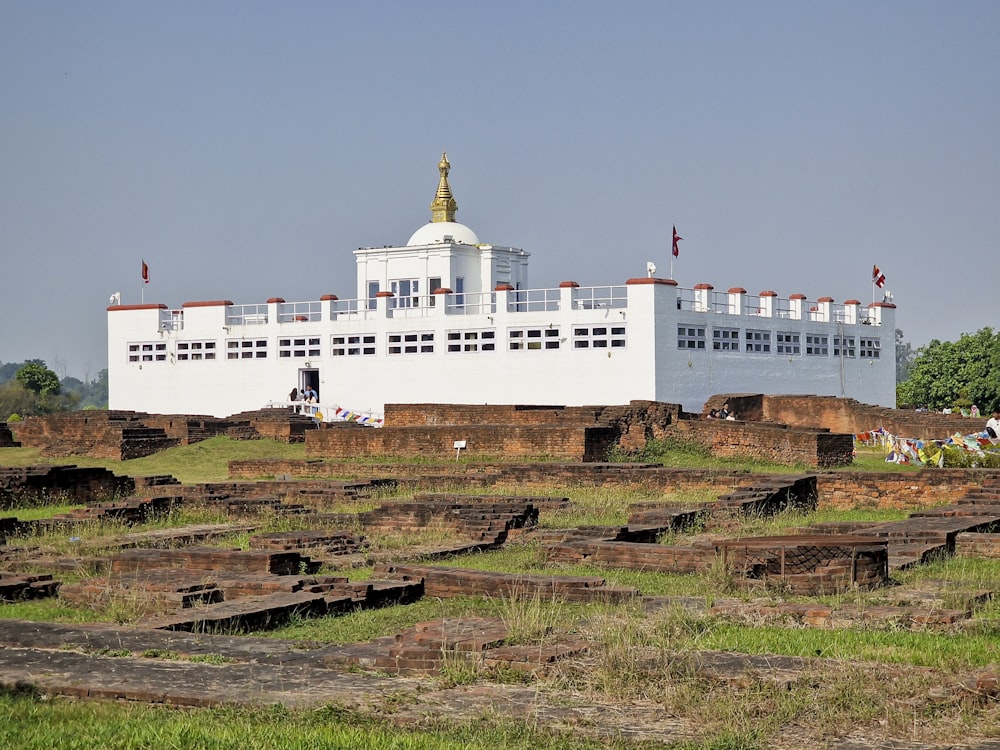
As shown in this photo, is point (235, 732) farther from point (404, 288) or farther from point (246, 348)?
point (404, 288)

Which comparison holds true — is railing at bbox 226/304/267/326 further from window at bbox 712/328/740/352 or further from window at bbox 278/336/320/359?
window at bbox 712/328/740/352

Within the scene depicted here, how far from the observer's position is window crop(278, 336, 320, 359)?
4198cm

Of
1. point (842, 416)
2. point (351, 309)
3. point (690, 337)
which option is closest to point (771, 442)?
point (842, 416)

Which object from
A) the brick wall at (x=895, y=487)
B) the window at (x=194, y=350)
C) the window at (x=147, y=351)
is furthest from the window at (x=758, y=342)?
the brick wall at (x=895, y=487)

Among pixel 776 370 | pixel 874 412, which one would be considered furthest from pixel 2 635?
pixel 776 370

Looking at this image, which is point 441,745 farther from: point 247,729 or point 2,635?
point 2,635

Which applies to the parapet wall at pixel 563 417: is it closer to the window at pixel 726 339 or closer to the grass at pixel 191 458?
the grass at pixel 191 458

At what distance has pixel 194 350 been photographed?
44.0 metres

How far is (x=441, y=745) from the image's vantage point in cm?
579

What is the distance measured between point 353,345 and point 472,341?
159 inches

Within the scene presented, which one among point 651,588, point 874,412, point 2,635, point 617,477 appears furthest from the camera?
point 874,412

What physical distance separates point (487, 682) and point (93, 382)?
570 ft

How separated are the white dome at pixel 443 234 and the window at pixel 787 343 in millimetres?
10424

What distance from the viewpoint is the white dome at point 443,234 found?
45.4 metres
